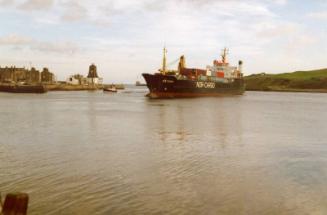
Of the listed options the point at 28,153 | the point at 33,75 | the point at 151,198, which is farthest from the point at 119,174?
the point at 33,75

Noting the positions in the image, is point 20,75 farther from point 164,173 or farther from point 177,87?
point 164,173

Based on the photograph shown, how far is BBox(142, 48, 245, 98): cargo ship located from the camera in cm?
8056

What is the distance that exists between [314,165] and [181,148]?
22.5 ft

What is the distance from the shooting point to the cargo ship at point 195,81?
8056 cm

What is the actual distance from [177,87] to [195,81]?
611 cm

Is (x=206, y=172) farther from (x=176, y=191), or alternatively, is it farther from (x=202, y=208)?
(x=202, y=208)

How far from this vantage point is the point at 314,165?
16391 millimetres

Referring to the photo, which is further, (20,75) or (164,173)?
(20,75)

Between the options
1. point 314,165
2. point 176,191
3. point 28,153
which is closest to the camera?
point 176,191

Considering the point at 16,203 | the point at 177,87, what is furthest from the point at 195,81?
the point at 16,203

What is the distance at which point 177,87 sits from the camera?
8250 cm

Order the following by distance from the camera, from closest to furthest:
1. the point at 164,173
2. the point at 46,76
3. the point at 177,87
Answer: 1. the point at 164,173
2. the point at 177,87
3. the point at 46,76

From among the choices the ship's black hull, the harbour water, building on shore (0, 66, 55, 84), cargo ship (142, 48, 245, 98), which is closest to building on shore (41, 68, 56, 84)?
building on shore (0, 66, 55, 84)

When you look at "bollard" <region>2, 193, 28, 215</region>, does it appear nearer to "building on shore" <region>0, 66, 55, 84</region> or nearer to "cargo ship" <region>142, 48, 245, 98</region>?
"cargo ship" <region>142, 48, 245, 98</region>
